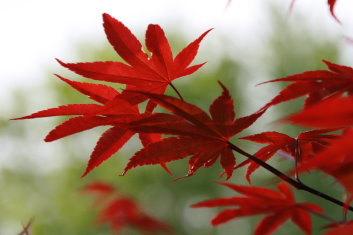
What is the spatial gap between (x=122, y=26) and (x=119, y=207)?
245 cm

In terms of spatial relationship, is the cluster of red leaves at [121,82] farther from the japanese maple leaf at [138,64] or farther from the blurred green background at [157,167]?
the blurred green background at [157,167]

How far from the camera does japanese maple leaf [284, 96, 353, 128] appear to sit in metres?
0.32

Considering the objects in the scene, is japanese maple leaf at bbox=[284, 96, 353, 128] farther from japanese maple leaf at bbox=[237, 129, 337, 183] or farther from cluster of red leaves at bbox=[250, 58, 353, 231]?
japanese maple leaf at bbox=[237, 129, 337, 183]

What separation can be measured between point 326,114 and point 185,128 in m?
0.24

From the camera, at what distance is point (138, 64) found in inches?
25.1

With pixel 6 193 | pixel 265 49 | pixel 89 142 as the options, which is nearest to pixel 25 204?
pixel 6 193

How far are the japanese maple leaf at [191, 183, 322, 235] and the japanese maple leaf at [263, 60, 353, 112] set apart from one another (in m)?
0.14

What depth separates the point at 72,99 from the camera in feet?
25.9

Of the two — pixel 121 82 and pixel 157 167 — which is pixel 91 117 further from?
pixel 157 167

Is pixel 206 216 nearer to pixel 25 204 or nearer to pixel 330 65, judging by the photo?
pixel 25 204

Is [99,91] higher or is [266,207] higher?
[99,91]

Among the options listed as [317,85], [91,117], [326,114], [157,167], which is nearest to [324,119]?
[326,114]

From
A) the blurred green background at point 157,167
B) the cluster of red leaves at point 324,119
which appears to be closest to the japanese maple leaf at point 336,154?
the cluster of red leaves at point 324,119

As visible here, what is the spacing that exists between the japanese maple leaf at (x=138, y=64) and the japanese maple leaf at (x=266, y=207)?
16 centimetres
